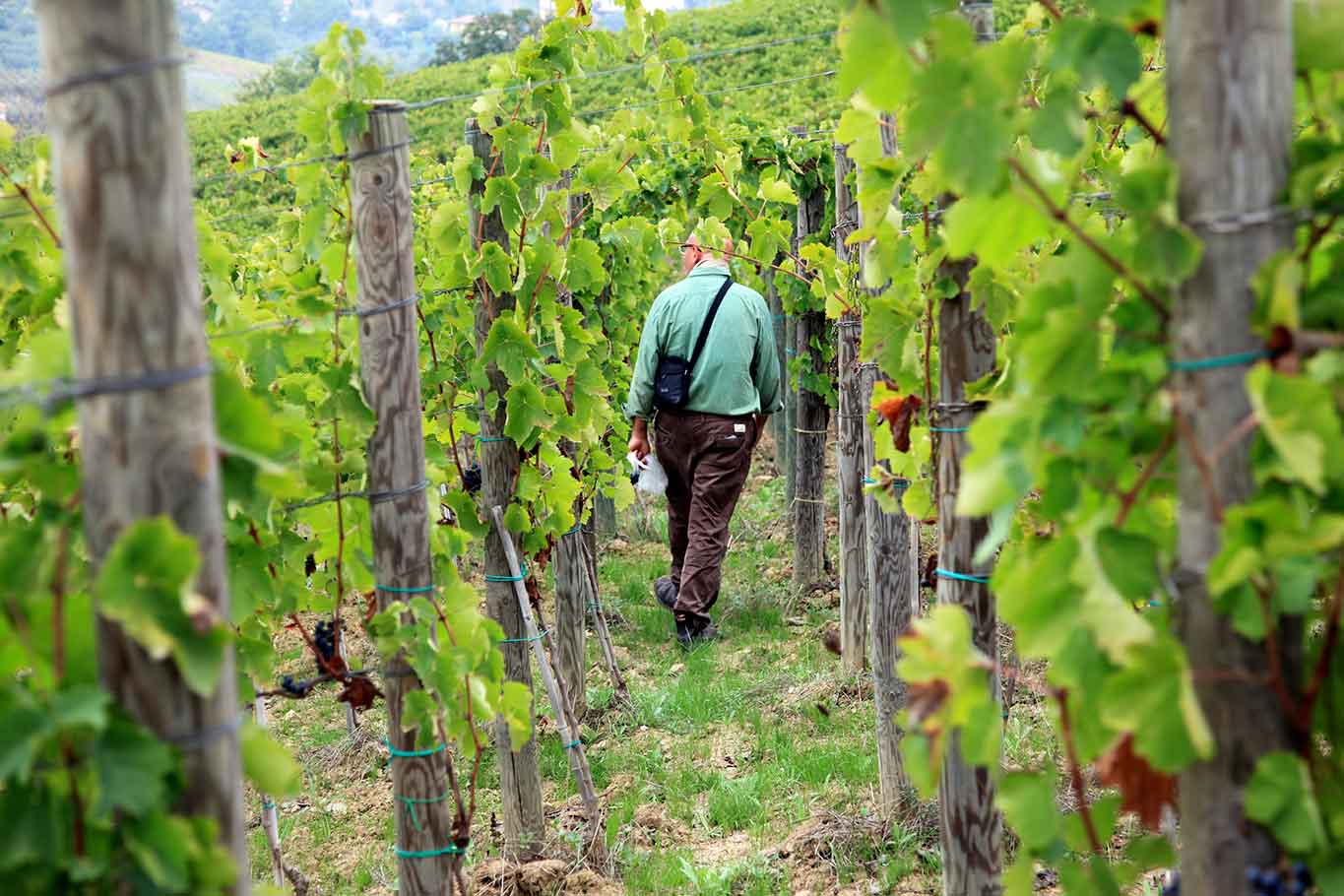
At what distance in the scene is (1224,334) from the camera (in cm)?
148

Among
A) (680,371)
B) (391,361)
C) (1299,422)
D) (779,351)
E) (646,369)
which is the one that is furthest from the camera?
(779,351)

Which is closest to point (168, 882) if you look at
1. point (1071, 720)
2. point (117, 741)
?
point (117, 741)

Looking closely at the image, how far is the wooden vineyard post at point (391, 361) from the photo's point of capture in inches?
114

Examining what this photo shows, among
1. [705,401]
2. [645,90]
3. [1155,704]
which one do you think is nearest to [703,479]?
[705,401]

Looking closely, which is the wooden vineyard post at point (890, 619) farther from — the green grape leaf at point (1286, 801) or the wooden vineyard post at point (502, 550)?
the green grape leaf at point (1286, 801)

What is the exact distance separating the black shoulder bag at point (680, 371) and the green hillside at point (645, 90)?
15152mm

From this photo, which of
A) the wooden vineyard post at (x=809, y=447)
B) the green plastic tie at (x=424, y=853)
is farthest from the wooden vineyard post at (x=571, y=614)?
the green plastic tie at (x=424, y=853)

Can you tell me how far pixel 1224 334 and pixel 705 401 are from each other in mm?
5206

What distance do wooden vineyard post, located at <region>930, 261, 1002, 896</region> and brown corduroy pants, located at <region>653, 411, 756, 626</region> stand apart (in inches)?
154

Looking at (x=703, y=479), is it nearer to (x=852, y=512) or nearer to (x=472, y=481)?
(x=852, y=512)

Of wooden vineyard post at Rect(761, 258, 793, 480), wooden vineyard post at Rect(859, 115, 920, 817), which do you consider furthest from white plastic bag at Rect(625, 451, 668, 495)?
wooden vineyard post at Rect(761, 258, 793, 480)

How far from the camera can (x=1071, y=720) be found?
1.64 metres

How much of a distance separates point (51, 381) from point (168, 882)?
63 cm

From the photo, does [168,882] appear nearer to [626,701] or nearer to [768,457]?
[626,701]
